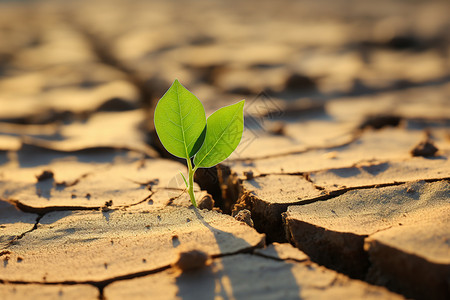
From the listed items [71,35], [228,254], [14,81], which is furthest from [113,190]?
[71,35]

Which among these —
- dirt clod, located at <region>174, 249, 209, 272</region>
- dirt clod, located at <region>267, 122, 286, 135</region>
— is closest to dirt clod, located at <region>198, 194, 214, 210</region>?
dirt clod, located at <region>174, 249, 209, 272</region>

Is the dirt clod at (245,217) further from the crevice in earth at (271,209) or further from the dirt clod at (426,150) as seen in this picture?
the dirt clod at (426,150)

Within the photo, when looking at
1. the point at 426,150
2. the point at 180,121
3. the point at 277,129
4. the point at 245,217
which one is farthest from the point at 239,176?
the point at 426,150

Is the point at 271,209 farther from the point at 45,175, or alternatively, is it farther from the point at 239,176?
the point at 45,175

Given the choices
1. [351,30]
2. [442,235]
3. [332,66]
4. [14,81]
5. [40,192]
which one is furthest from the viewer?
[351,30]

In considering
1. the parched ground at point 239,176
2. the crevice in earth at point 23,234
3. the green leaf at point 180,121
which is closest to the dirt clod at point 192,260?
the parched ground at point 239,176

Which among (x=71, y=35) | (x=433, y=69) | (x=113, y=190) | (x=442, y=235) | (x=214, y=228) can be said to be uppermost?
(x=71, y=35)

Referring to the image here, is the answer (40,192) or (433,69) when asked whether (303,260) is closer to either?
(40,192)

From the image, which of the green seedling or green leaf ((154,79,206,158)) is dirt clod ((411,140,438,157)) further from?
green leaf ((154,79,206,158))
